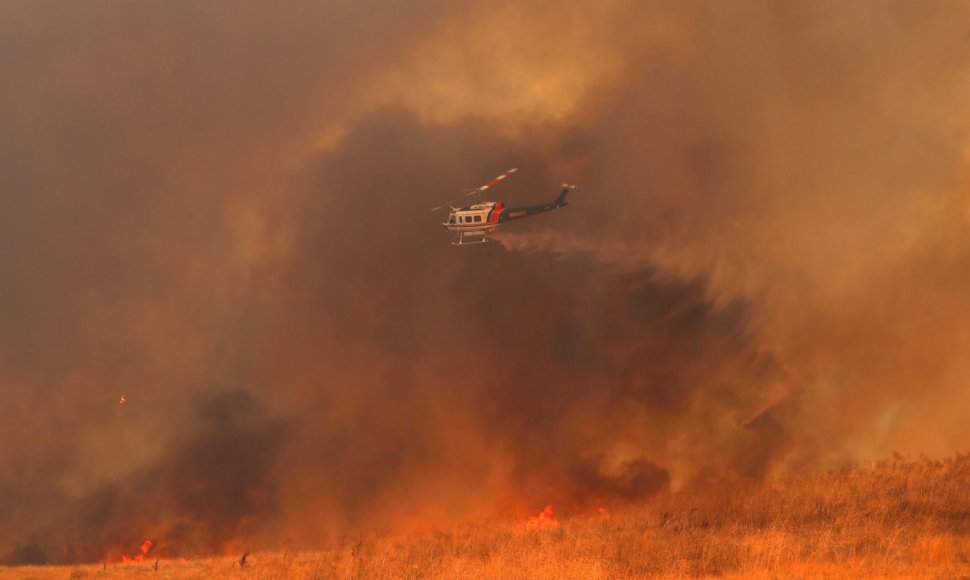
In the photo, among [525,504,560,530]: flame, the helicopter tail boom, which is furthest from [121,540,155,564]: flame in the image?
the helicopter tail boom

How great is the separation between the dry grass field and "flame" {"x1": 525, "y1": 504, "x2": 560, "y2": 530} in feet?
0.44

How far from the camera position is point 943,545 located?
56.4 feet

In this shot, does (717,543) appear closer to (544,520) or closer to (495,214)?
(544,520)

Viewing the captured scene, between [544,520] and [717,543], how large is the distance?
9.67 m

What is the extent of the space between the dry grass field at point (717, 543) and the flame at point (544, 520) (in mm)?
134

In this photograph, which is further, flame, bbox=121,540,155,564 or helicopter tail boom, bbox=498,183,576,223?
helicopter tail boom, bbox=498,183,576,223

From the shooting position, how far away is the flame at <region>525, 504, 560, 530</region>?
81.4ft

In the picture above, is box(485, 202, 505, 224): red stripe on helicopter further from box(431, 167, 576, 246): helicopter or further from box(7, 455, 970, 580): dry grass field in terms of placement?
box(7, 455, 970, 580): dry grass field

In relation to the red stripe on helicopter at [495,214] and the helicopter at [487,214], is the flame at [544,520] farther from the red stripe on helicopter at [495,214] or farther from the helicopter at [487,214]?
the red stripe on helicopter at [495,214]

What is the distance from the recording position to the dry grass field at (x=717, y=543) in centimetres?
1723

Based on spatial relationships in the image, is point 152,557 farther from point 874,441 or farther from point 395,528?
point 874,441

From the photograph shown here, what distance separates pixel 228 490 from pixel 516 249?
577 inches

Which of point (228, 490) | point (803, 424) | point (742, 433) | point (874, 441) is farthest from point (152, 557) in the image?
point (874, 441)

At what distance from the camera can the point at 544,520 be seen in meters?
28.0
